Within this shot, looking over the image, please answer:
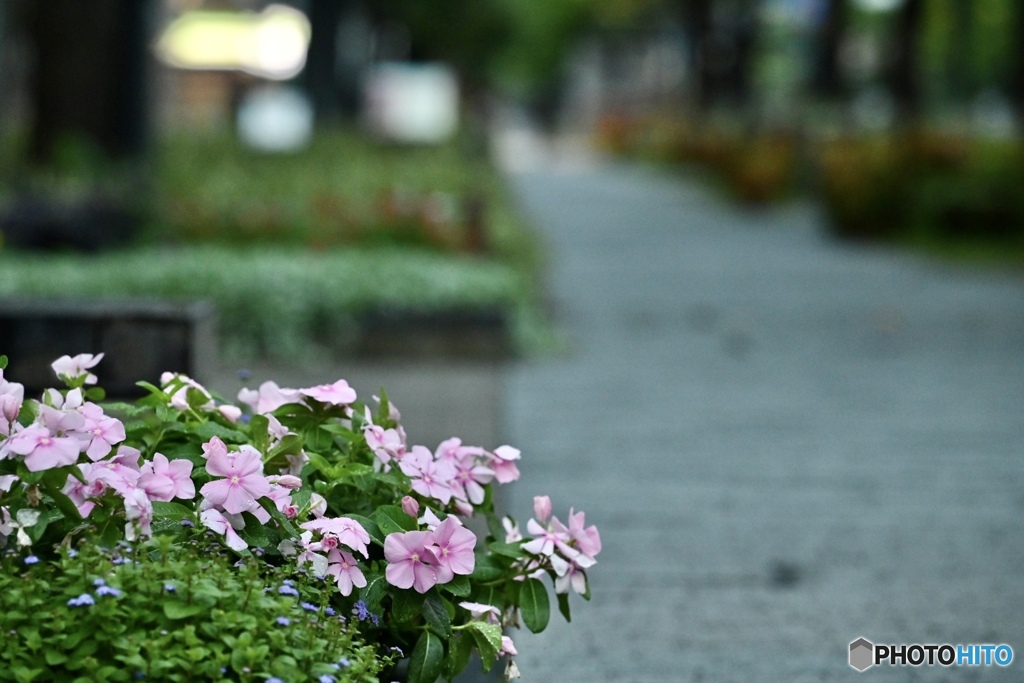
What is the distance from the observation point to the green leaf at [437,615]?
317 centimetres

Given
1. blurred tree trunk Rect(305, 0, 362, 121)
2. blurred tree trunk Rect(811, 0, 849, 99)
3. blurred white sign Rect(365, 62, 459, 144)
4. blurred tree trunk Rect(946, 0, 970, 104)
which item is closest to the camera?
blurred tree trunk Rect(946, 0, 970, 104)

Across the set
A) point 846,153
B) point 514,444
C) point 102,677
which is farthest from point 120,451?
point 846,153

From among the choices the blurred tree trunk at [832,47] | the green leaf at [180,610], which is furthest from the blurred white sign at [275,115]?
the green leaf at [180,610]

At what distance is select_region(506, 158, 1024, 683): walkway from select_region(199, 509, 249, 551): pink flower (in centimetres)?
156

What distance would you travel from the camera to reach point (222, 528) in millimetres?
3010

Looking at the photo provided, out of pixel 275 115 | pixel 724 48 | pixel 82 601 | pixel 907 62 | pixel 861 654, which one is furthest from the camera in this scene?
pixel 275 115

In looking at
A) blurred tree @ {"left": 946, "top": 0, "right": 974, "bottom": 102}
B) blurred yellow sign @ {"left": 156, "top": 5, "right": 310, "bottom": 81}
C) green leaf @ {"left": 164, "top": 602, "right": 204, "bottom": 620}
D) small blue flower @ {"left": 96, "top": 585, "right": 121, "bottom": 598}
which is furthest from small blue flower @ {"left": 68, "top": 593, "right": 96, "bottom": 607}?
blurred yellow sign @ {"left": 156, "top": 5, "right": 310, "bottom": 81}

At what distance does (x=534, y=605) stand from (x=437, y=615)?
230mm

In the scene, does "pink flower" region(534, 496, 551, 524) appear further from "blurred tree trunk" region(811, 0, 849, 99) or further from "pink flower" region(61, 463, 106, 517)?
"blurred tree trunk" region(811, 0, 849, 99)

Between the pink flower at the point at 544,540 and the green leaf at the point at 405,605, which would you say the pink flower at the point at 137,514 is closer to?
the green leaf at the point at 405,605

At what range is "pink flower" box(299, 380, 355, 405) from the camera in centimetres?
351

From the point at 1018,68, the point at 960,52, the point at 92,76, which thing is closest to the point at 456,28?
the point at 960,52

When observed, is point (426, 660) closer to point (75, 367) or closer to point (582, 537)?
point (582, 537)
